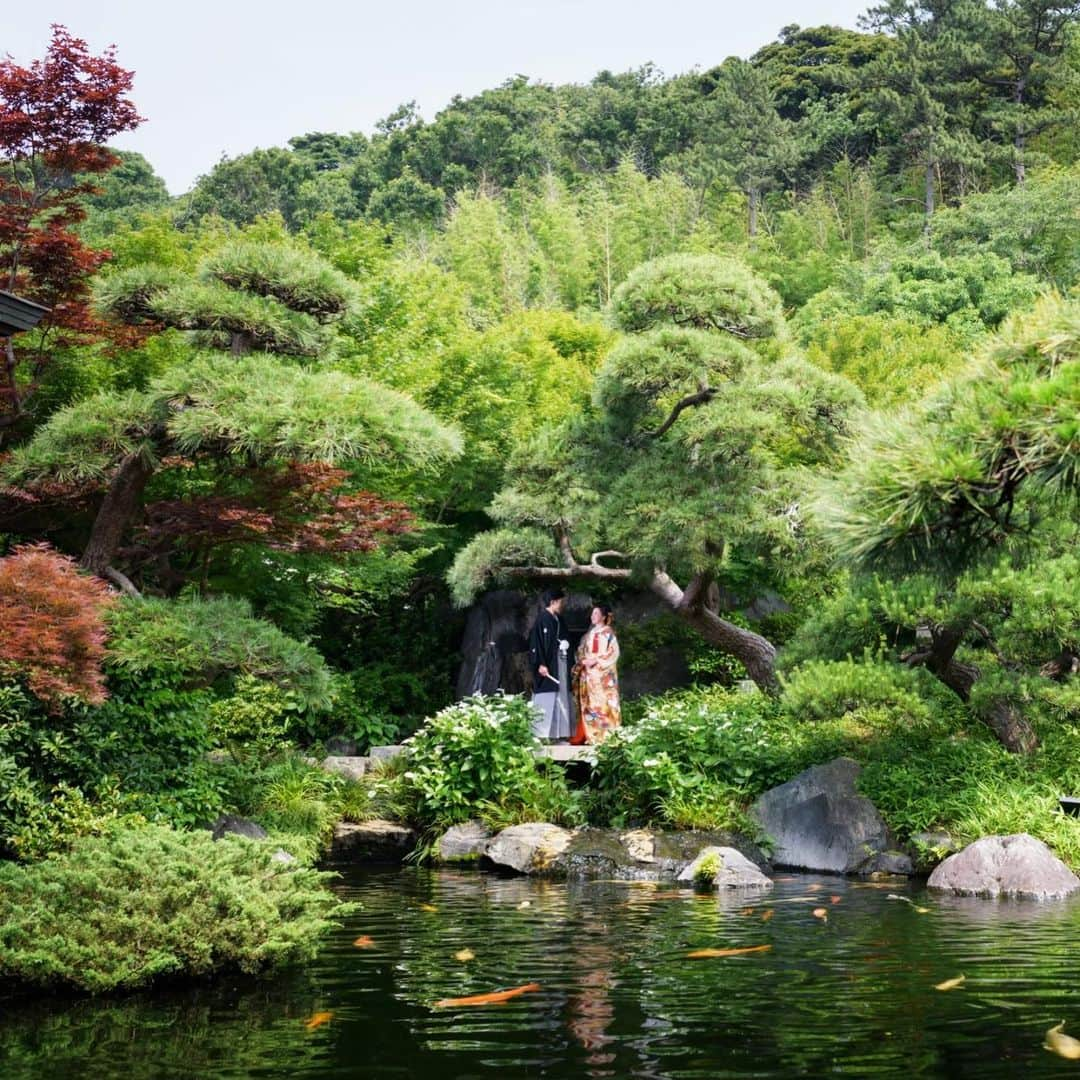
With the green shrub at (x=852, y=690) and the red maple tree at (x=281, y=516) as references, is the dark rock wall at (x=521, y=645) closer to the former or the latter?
the green shrub at (x=852, y=690)

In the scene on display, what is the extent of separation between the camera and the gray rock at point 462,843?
39.3 feet

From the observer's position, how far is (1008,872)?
9.73 m

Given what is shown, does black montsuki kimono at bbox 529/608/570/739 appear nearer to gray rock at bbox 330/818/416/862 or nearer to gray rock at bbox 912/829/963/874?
gray rock at bbox 330/818/416/862

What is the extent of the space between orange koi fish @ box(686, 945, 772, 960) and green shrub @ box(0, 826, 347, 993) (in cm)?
195

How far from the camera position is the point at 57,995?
236 inches

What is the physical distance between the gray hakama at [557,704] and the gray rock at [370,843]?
3868 mm

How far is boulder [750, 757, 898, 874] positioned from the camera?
1111cm

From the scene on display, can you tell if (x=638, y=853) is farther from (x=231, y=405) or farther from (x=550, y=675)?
(x=550, y=675)

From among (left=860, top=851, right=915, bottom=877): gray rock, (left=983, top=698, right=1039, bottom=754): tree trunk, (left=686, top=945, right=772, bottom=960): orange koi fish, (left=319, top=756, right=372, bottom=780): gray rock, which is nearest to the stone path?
(left=319, top=756, right=372, bottom=780): gray rock

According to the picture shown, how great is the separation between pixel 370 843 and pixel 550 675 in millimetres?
4222

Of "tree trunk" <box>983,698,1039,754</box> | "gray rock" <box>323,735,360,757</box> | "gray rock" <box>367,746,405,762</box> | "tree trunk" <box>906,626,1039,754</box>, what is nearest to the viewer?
"tree trunk" <box>906,626,1039,754</box>

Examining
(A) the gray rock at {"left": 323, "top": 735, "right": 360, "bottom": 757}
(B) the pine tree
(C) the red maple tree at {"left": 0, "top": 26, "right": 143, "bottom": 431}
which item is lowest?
(A) the gray rock at {"left": 323, "top": 735, "right": 360, "bottom": 757}

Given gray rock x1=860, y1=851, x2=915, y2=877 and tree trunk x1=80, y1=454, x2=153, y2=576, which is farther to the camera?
gray rock x1=860, y1=851, x2=915, y2=877

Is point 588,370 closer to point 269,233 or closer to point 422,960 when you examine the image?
point 269,233
